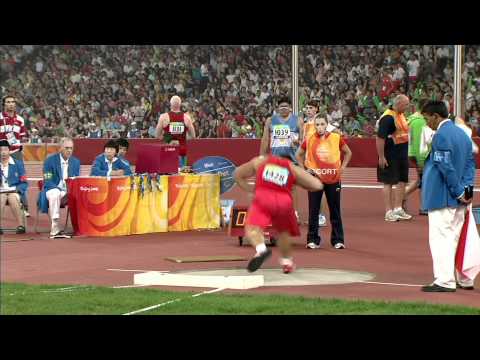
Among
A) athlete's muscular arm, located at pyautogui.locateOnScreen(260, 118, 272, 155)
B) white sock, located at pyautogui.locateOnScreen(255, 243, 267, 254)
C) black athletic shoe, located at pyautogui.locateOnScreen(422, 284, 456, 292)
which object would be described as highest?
athlete's muscular arm, located at pyautogui.locateOnScreen(260, 118, 272, 155)

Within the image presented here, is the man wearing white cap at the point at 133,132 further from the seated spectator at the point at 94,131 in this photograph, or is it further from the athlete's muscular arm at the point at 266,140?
the athlete's muscular arm at the point at 266,140

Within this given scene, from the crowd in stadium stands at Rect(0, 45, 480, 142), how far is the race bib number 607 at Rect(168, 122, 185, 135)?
356 inches

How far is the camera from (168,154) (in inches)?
660

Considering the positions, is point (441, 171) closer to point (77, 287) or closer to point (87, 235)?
point (77, 287)

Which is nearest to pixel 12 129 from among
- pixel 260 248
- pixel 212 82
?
pixel 260 248

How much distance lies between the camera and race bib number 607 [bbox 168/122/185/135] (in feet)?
61.7

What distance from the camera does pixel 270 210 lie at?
11203 mm

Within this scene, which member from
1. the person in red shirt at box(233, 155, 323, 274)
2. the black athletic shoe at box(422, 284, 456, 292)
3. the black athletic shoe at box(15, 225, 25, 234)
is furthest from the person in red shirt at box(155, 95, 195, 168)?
the black athletic shoe at box(422, 284, 456, 292)

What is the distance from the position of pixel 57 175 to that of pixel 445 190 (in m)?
7.48

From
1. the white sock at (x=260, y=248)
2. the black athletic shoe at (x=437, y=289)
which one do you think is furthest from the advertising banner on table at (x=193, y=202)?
the black athletic shoe at (x=437, y=289)

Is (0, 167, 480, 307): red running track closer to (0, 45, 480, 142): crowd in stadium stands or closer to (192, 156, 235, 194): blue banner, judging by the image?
(192, 156, 235, 194): blue banner

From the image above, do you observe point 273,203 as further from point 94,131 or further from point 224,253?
point 94,131

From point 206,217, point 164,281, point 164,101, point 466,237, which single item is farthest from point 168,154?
point 164,101

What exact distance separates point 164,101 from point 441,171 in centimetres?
2318
